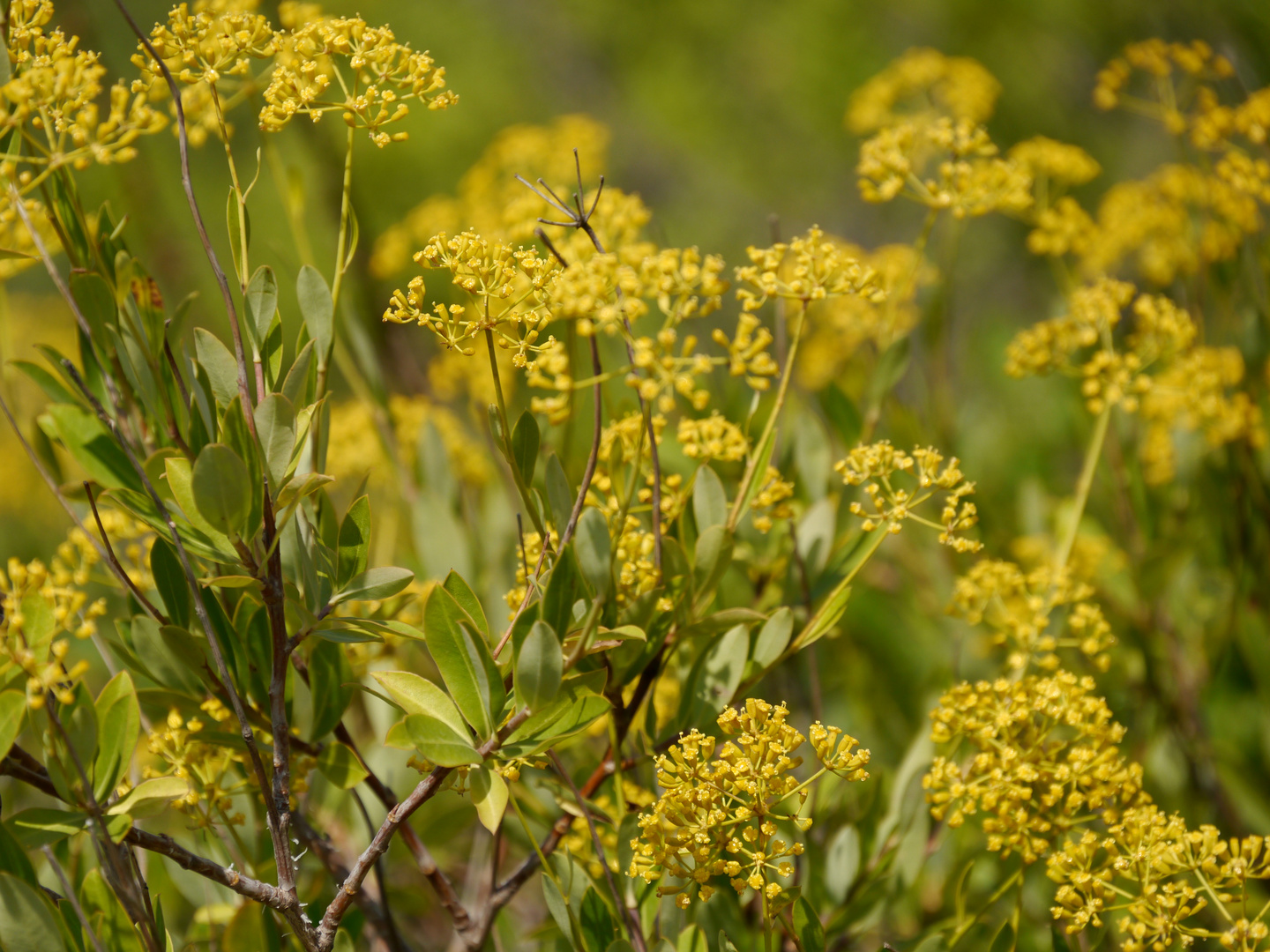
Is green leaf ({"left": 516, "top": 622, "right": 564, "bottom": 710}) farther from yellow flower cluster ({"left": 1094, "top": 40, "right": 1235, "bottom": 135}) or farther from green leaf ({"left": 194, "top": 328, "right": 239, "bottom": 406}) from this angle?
yellow flower cluster ({"left": 1094, "top": 40, "right": 1235, "bottom": 135})

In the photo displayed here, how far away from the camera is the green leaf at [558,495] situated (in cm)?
45

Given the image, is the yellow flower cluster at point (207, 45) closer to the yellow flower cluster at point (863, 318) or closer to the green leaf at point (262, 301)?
the green leaf at point (262, 301)

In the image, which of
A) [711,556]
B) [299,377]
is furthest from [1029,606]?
[299,377]

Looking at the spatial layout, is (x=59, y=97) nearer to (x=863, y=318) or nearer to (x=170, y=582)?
(x=170, y=582)

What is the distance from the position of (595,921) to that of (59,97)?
1.61 feet

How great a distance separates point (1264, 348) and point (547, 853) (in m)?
Answer: 0.82

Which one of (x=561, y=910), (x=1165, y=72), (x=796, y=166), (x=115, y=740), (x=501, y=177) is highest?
(x=1165, y=72)

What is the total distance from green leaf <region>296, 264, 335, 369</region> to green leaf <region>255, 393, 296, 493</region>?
0.08 metres

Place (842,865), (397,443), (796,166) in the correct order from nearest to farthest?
1. (842,865)
2. (397,443)
3. (796,166)

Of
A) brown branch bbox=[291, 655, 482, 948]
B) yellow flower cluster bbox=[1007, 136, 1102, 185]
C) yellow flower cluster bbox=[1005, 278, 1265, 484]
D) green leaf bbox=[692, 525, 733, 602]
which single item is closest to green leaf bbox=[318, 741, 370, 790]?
brown branch bbox=[291, 655, 482, 948]

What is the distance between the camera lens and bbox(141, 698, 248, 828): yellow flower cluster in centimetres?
47

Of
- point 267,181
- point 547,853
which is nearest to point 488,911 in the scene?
point 547,853

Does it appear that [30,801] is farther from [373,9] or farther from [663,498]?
[373,9]

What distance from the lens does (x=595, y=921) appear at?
→ 0.49 metres
